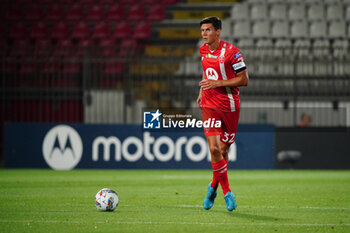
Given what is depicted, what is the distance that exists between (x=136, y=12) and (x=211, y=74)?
1544cm

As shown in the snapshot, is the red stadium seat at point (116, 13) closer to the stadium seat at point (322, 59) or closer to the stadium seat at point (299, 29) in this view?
the stadium seat at point (299, 29)

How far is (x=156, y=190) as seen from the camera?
9594mm

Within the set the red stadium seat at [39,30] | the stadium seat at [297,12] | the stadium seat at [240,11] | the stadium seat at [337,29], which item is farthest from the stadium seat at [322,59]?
the red stadium seat at [39,30]

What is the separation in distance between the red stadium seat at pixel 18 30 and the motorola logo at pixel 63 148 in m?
8.38

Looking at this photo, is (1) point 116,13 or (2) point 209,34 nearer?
(2) point 209,34

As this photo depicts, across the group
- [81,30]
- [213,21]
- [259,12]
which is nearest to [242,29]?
[259,12]

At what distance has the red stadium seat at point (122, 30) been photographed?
21.1m

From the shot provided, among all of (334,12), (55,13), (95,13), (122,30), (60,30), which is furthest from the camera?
(55,13)

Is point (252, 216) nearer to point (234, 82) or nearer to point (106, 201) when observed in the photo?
point (234, 82)

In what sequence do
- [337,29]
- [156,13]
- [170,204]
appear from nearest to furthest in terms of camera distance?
[170,204]
[337,29]
[156,13]

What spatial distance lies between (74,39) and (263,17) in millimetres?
6448

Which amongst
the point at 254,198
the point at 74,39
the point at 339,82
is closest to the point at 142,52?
the point at 74,39

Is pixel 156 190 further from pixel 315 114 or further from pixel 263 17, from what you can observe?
pixel 263 17

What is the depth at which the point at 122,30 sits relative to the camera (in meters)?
21.3
